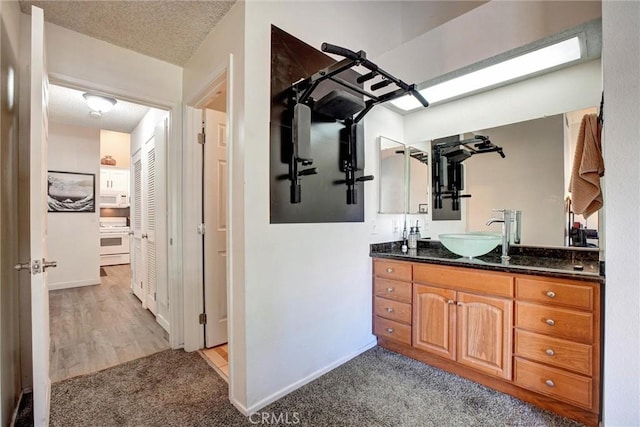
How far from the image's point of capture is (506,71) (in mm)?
2238

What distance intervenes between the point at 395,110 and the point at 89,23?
2.51 meters

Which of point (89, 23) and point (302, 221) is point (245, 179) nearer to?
point (302, 221)

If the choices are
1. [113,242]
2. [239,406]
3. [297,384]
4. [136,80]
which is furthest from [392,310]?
Answer: [113,242]

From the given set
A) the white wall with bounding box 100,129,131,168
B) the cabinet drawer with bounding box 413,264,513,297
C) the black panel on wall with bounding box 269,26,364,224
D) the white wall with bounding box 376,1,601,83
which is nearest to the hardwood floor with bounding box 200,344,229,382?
the black panel on wall with bounding box 269,26,364,224

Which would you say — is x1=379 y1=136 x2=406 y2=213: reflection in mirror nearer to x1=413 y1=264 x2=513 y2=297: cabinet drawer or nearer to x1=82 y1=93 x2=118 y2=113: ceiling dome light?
x1=413 y1=264 x2=513 y2=297: cabinet drawer

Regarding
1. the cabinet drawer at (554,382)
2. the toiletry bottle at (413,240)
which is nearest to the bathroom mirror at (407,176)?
the toiletry bottle at (413,240)

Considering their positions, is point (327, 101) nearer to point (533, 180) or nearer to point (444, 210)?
point (444, 210)

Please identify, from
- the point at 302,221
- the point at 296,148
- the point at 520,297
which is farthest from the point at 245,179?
the point at 520,297

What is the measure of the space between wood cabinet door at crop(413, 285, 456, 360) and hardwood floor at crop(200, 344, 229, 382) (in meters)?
1.47

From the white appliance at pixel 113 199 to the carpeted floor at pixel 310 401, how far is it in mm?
5912

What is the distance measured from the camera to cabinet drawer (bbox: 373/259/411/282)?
237cm

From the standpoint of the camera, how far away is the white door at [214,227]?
2.57m

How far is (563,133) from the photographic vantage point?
2150mm

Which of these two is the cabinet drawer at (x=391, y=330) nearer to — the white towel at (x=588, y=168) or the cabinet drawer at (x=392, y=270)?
the cabinet drawer at (x=392, y=270)
